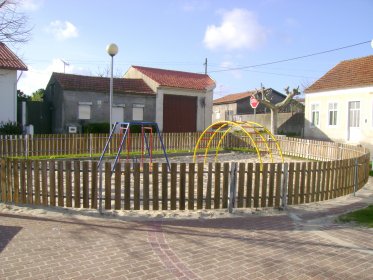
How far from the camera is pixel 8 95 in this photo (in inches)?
868

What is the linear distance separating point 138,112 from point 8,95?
9.76 metres

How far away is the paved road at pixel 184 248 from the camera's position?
4699mm

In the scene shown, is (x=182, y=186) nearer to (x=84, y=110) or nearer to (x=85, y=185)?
(x=85, y=185)

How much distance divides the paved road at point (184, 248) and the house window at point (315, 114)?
22.2 m

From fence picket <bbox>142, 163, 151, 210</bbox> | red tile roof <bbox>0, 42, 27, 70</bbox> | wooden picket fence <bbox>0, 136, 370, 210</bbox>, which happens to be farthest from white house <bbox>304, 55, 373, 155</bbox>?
red tile roof <bbox>0, 42, 27, 70</bbox>

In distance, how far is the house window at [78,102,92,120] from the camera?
85.9 feet

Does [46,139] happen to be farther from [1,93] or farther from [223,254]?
[223,254]

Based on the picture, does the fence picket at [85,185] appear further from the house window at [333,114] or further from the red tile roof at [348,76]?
the house window at [333,114]

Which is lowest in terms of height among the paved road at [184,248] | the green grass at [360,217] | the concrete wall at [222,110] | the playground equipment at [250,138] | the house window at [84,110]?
the paved road at [184,248]

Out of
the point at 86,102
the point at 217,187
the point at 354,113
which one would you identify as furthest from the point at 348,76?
the point at 217,187

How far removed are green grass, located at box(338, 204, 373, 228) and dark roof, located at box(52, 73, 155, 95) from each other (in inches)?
868

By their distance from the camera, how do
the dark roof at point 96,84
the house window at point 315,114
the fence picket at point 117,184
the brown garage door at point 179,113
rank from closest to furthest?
the fence picket at point 117,184, the dark roof at point 96,84, the house window at point 315,114, the brown garage door at point 179,113

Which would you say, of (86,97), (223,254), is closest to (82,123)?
(86,97)

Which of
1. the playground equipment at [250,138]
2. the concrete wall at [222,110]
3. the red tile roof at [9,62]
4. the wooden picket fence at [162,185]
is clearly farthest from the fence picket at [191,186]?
the concrete wall at [222,110]
